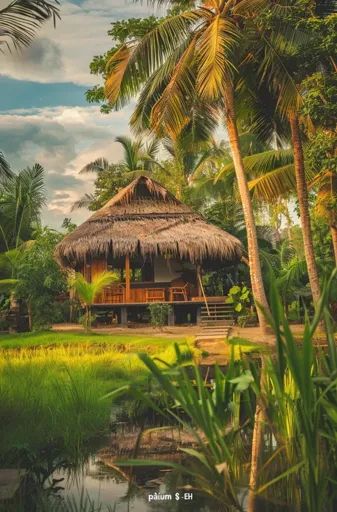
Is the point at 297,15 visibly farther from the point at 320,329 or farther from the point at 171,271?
the point at 171,271

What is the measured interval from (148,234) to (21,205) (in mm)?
8880

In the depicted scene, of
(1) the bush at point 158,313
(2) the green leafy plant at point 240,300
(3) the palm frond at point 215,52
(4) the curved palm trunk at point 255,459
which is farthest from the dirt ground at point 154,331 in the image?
(4) the curved palm trunk at point 255,459

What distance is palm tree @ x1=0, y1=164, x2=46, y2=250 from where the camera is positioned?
935 inches

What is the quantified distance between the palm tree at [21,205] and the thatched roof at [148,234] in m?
6.01

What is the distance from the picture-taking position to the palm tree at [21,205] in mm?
A: 23753

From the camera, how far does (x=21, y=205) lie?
23891 mm

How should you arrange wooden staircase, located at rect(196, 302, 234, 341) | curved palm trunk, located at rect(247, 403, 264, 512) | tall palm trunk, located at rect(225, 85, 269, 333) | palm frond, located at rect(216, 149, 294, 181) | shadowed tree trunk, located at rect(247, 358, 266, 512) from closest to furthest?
shadowed tree trunk, located at rect(247, 358, 266, 512), curved palm trunk, located at rect(247, 403, 264, 512), tall palm trunk, located at rect(225, 85, 269, 333), palm frond, located at rect(216, 149, 294, 181), wooden staircase, located at rect(196, 302, 234, 341)

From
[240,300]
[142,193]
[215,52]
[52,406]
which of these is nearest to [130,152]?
[142,193]

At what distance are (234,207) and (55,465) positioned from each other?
19.4m

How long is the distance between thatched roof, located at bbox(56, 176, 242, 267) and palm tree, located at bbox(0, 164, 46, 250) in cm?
601

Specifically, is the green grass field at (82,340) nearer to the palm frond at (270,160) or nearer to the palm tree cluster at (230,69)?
the palm tree cluster at (230,69)

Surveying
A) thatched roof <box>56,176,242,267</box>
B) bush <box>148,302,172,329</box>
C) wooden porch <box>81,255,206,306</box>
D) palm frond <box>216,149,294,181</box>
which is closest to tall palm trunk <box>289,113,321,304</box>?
palm frond <box>216,149,294,181</box>

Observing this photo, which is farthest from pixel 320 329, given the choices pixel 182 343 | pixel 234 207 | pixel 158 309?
pixel 234 207

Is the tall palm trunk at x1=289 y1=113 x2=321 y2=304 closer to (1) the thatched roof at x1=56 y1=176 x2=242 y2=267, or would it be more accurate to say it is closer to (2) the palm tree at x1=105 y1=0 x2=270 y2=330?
(2) the palm tree at x1=105 y1=0 x2=270 y2=330
